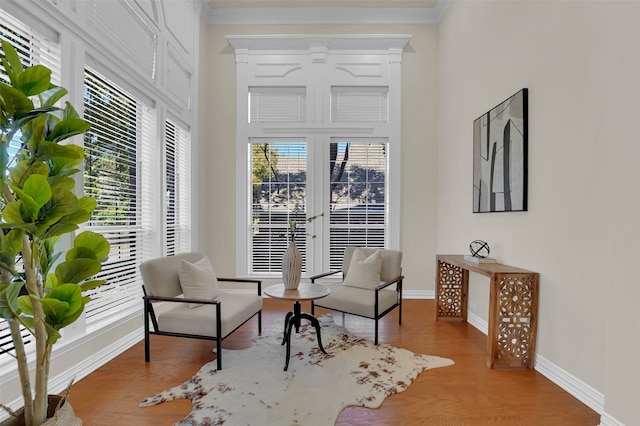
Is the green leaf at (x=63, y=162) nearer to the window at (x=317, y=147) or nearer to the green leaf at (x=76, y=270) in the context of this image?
the green leaf at (x=76, y=270)

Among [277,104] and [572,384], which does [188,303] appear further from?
[277,104]

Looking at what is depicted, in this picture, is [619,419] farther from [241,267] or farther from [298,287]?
[241,267]

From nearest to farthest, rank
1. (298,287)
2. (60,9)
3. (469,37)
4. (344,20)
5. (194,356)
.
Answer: (60,9)
(194,356)
(298,287)
(469,37)
(344,20)

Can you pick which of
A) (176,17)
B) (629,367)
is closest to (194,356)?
(629,367)

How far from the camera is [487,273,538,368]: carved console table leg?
2.66 metres

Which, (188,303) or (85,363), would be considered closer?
(85,363)

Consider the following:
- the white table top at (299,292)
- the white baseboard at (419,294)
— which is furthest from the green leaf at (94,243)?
the white baseboard at (419,294)

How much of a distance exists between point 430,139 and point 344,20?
2.19 m

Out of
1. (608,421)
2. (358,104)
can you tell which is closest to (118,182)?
(358,104)

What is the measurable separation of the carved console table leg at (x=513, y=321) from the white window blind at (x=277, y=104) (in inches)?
139

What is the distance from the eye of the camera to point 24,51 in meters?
2.06

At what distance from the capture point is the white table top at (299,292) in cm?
280

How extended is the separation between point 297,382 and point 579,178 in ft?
8.34

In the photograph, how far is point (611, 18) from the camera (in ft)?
6.56
